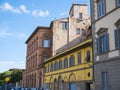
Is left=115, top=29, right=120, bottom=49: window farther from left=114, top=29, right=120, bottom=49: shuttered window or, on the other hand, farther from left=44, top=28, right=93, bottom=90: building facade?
left=44, top=28, right=93, bottom=90: building facade

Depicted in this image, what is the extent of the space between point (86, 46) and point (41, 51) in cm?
2650

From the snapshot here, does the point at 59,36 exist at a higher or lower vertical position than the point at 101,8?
higher

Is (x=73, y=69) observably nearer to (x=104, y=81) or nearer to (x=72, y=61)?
(x=72, y=61)

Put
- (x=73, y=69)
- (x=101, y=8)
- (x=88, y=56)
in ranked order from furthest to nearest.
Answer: (x=73, y=69) → (x=88, y=56) → (x=101, y=8)

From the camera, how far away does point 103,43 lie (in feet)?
78.4

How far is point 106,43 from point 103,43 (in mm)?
839

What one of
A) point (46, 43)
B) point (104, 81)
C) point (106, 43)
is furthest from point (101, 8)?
point (46, 43)

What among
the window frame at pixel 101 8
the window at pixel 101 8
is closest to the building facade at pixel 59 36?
the window frame at pixel 101 8

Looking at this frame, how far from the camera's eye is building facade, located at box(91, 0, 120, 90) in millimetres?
21203

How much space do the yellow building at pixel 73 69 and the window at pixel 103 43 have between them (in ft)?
9.48

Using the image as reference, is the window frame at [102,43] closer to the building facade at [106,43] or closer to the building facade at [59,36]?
the building facade at [106,43]

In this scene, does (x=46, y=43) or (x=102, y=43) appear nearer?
(x=102, y=43)

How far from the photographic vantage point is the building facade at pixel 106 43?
21.2 m

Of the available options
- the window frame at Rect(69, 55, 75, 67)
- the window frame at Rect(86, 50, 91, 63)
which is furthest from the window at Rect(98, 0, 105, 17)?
the window frame at Rect(69, 55, 75, 67)
